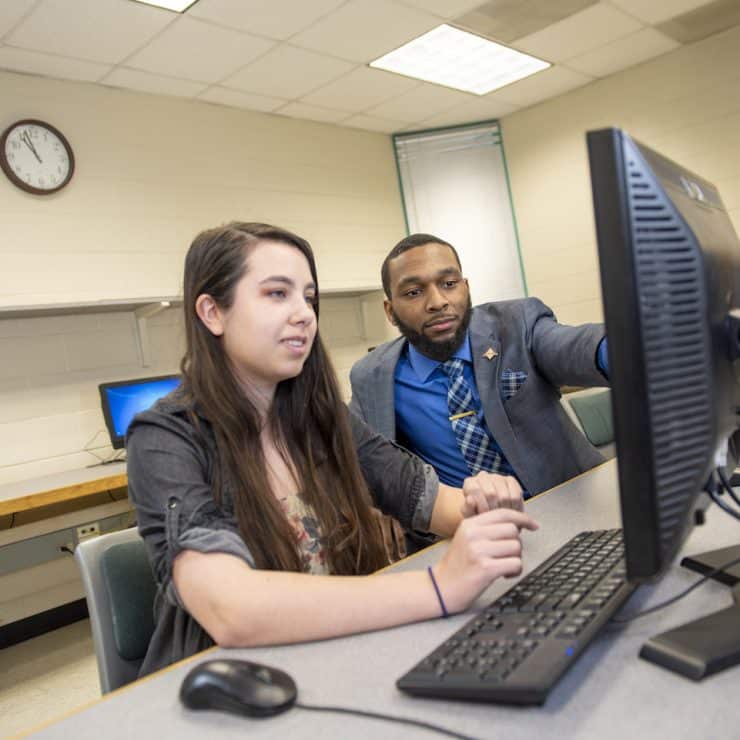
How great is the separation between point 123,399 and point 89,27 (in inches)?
65.9

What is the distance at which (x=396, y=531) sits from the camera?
1.38 m

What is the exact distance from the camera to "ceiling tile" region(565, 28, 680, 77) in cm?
432

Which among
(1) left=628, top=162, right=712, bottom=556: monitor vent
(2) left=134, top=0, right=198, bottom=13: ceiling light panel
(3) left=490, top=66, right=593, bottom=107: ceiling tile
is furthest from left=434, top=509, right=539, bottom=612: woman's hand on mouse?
(3) left=490, top=66, right=593, bottom=107: ceiling tile

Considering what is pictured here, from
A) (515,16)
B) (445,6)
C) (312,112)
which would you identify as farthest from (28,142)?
(515,16)

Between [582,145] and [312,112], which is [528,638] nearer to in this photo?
[582,145]

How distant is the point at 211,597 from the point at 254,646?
76mm

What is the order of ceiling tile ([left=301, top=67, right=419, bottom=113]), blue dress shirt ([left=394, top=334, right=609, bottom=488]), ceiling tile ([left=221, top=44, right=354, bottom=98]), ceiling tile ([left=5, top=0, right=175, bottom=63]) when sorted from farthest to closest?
ceiling tile ([left=301, top=67, right=419, bottom=113]), ceiling tile ([left=221, top=44, right=354, bottom=98]), ceiling tile ([left=5, top=0, right=175, bottom=63]), blue dress shirt ([left=394, top=334, right=609, bottom=488])

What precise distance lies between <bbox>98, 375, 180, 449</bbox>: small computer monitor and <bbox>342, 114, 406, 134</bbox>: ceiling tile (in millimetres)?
2446

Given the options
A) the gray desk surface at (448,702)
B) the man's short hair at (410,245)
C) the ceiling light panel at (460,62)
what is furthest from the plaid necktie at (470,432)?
the ceiling light panel at (460,62)

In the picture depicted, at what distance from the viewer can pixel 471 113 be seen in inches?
203

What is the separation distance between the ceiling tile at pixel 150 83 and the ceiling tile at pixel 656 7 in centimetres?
235

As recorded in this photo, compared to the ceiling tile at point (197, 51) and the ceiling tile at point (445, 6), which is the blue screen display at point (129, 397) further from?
the ceiling tile at point (445, 6)

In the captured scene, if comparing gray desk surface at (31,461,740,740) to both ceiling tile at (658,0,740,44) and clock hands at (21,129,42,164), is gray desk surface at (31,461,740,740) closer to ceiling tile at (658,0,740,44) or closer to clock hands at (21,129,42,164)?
clock hands at (21,129,42,164)

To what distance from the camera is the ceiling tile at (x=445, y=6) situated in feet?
11.3
